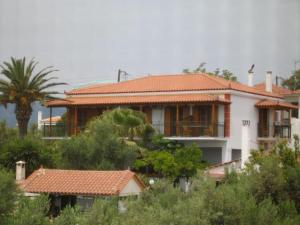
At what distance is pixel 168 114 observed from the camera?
38.3 metres

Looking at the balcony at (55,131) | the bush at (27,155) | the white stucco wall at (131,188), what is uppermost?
the balcony at (55,131)

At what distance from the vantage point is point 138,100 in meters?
38.1

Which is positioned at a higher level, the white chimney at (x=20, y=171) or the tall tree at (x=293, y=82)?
the tall tree at (x=293, y=82)

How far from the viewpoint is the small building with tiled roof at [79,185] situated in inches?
978

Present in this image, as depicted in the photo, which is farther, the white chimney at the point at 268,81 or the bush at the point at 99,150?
the white chimney at the point at 268,81

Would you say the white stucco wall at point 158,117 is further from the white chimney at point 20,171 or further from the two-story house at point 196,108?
the white chimney at point 20,171

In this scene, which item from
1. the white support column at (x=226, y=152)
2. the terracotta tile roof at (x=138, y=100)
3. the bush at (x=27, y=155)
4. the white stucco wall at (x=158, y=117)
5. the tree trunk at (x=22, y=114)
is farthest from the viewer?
the white stucco wall at (x=158, y=117)

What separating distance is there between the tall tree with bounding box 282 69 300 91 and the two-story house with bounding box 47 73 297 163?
48.8 feet

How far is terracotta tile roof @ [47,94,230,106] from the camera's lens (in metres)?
36.2

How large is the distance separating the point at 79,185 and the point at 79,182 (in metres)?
0.27

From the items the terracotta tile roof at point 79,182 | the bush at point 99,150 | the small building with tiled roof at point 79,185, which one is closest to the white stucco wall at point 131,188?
the small building with tiled roof at point 79,185

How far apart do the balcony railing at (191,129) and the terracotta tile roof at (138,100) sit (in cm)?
155

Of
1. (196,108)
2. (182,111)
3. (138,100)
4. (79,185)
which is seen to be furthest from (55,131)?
(79,185)

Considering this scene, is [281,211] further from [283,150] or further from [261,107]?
[261,107]
